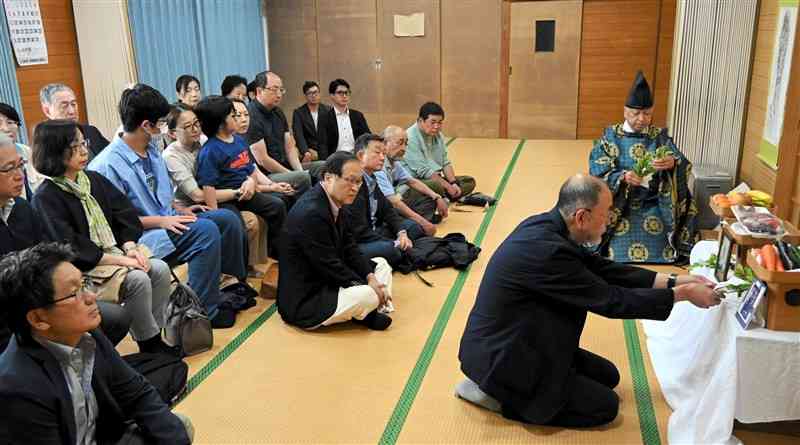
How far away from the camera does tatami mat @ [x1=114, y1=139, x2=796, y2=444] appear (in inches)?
104

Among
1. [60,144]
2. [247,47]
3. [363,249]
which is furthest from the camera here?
[247,47]

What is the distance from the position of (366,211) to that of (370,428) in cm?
184

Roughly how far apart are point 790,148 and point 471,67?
212 inches

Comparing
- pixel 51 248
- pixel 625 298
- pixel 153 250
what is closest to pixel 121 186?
pixel 153 250

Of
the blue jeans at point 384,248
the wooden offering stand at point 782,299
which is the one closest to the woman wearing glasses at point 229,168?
the blue jeans at point 384,248

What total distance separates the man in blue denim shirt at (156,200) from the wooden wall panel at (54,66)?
7.52 feet

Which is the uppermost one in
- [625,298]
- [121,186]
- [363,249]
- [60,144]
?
[60,144]

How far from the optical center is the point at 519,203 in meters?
5.89

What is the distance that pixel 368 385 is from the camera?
3.03 meters

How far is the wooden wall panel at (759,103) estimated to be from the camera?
467cm

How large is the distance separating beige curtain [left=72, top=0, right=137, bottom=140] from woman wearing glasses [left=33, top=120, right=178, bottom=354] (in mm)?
2931

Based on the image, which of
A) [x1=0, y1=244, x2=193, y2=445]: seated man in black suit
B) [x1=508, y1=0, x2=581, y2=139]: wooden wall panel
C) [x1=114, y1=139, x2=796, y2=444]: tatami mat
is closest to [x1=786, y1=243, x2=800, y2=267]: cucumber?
[x1=114, y1=139, x2=796, y2=444]: tatami mat

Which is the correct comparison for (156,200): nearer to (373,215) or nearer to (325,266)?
(325,266)

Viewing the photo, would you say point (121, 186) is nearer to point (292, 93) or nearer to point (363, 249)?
point (363, 249)
